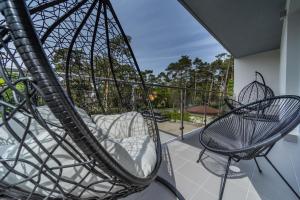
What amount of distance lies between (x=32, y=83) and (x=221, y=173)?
5.74 ft

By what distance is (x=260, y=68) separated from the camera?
5.09 m

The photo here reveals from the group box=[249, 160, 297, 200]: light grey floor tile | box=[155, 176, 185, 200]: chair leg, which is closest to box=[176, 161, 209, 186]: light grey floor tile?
box=[155, 176, 185, 200]: chair leg

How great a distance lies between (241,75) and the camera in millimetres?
5637

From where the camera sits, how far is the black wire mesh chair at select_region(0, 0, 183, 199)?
40 centimetres

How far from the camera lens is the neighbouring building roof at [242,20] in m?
2.76

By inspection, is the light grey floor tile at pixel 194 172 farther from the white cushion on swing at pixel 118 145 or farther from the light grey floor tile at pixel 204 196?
the white cushion on swing at pixel 118 145

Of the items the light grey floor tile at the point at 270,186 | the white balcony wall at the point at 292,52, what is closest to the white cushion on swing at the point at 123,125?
the light grey floor tile at the point at 270,186

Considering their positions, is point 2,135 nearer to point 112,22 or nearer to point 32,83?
point 32,83

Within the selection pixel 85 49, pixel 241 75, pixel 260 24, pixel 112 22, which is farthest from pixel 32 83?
pixel 241 75

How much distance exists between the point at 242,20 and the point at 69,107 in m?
3.91

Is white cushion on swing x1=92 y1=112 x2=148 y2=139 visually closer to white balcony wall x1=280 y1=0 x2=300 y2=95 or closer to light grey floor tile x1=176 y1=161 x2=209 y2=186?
light grey floor tile x1=176 y1=161 x2=209 y2=186

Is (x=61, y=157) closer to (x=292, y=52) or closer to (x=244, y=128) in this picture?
(x=244, y=128)

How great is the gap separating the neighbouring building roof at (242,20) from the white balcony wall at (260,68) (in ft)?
1.26

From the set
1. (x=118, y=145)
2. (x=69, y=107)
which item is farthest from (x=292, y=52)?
(x=69, y=107)
